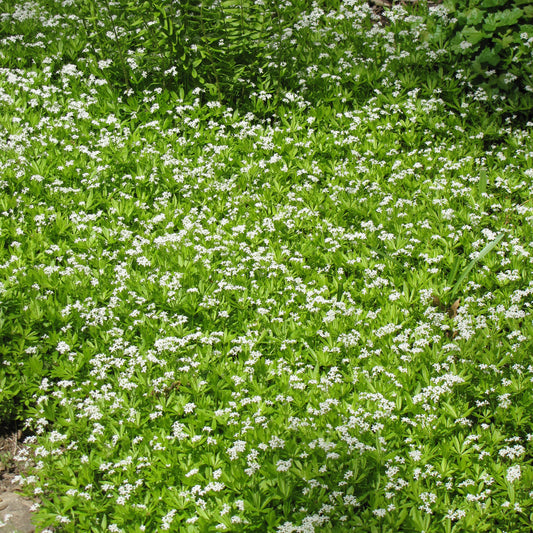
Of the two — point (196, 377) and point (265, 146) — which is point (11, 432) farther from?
point (265, 146)

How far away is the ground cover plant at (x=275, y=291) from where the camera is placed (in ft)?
12.6

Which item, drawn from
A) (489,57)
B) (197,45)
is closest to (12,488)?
(197,45)

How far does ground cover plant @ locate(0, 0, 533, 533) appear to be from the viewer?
3855mm

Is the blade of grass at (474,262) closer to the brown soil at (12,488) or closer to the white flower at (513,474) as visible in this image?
the white flower at (513,474)

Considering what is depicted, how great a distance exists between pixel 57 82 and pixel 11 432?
5.57 m

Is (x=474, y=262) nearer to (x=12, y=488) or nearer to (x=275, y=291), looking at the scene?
(x=275, y=291)

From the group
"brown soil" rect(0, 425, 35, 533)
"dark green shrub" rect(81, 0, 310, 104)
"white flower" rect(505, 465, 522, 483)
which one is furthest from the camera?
"dark green shrub" rect(81, 0, 310, 104)

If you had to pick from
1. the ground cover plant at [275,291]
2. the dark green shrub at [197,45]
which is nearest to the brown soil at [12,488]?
the ground cover plant at [275,291]

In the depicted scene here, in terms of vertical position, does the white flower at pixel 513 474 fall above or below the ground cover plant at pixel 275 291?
below

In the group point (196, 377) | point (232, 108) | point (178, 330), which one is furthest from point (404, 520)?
point (232, 108)

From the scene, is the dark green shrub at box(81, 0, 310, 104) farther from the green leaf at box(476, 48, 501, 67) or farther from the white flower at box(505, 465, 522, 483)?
the white flower at box(505, 465, 522, 483)

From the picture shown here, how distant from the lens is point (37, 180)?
6.56 metres

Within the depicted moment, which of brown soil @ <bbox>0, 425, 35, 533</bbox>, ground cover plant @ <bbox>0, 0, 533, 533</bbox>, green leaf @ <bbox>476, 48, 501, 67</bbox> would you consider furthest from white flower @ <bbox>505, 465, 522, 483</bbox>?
green leaf @ <bbox>476, 48, 501, 67</bbox>

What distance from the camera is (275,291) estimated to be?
5.41m
